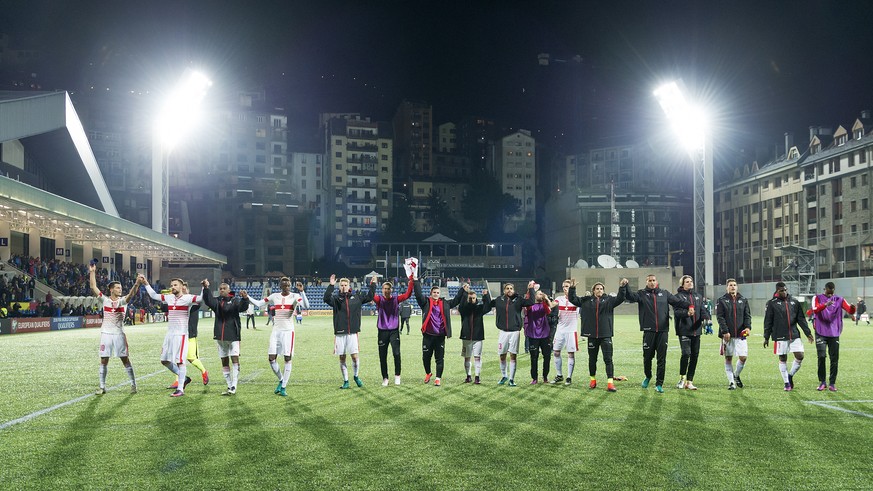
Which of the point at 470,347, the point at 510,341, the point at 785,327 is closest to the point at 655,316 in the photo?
the point at 785,327

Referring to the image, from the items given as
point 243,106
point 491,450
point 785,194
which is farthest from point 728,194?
point 491,450

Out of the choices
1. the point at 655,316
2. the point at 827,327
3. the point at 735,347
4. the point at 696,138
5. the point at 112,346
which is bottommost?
the point at 735,347

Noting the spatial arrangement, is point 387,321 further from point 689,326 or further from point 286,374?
point 689,326

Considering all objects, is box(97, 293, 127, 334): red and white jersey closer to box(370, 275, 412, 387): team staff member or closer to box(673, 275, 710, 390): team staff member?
box(370, 275, 412, 387): team staff member

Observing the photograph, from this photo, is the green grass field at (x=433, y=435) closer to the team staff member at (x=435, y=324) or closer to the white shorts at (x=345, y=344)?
the team staff member at (x=435, y=324)

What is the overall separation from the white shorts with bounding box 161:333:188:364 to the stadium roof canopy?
21.7 meters

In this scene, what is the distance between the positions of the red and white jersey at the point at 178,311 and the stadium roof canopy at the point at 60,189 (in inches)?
844

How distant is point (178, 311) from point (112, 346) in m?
1.40

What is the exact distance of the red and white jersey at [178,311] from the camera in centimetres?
1402

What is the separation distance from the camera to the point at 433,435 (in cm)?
966

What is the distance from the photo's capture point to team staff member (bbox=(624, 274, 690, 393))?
47.2 ft

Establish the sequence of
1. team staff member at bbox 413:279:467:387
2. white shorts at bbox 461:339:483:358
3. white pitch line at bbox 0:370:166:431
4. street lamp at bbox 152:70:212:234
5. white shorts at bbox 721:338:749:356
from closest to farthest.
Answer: white pitch line at bbox 0:370:166:431 → white shorts at bbox 721:338:749:356 → team staff member at bbox 413:279:467:387 → white shorts at bbox 461:339:483:358 → street lamp at bbox 152:70:212:234

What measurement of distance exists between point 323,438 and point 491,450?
2.31 meters

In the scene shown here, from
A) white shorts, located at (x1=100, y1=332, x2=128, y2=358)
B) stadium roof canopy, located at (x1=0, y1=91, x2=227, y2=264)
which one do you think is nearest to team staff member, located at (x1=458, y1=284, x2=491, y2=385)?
white shorts, located at (x1=100, y1=332, x2=128, y2=358)
